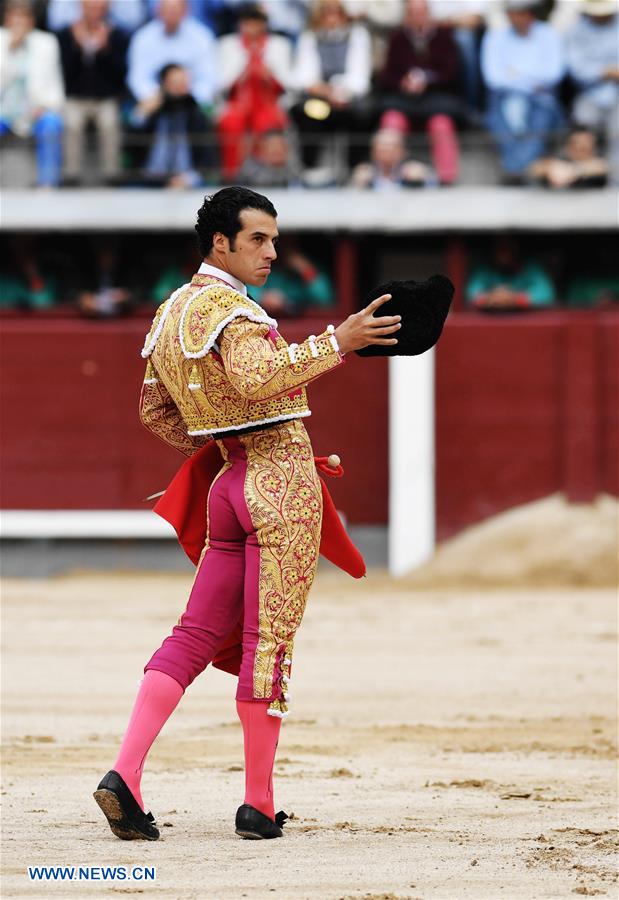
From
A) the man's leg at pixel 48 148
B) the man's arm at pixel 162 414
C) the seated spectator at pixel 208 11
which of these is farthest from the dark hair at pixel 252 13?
the man's arm at pixel 162 414

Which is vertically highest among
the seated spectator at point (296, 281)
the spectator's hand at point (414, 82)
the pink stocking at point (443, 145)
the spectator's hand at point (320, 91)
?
the spectator's hand at point (414, 82)

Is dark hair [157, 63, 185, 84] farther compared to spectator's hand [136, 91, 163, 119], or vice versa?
spectator's hand [136, 91, 163, 119]

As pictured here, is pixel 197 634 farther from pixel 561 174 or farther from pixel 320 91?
pixel 561 174

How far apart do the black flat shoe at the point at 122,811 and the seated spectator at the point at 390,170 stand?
7.14 metres

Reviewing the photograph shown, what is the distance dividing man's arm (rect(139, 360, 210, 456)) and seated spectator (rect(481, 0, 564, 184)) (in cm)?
689

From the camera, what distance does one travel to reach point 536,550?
921 centimetres

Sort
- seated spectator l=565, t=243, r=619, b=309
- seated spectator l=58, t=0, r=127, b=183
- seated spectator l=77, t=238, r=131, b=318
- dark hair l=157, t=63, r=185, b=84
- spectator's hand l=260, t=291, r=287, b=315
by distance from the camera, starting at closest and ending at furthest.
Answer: spectator's hand l=260, t=291, r=287, b=315
seated spectator l=77, t=238, r=131, b=318
dark hair l=157, t=63, r=185, b=84
seated spectator l=58, t=0, r=127, b=183
seated spectator l=565, t=243, r=619, b=309

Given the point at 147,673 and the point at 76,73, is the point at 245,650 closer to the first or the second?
the point at 147,673

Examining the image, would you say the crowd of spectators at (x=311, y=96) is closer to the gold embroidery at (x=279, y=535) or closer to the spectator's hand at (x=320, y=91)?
the spectator's hand at (x=320, y=91)

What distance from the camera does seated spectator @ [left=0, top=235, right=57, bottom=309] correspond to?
10914 millimetres

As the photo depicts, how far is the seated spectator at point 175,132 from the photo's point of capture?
1007 cm

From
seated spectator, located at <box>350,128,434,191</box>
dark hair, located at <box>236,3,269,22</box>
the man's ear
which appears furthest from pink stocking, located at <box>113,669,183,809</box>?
dark hair, located at <box>236,3,269,22</box>

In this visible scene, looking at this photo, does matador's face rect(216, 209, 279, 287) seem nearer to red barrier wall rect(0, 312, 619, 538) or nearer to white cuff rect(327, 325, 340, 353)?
white cuff rect(327, 325, 340, 353)

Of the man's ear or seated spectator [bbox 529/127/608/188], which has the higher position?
seated spectator [bbox 529/127/608/188]
